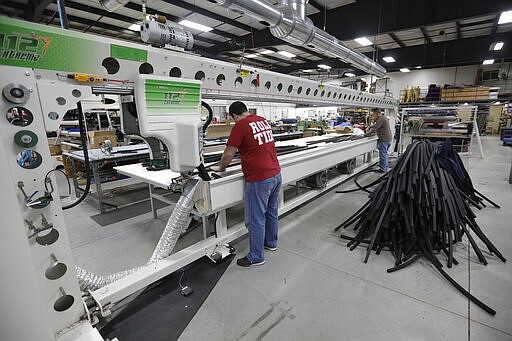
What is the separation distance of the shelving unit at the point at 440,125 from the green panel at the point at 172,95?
741 cm

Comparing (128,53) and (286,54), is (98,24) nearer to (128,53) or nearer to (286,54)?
(286,54)

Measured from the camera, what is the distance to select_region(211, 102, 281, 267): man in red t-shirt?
200 cm

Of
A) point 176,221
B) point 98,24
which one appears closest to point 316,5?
point 98,24

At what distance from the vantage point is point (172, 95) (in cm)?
145

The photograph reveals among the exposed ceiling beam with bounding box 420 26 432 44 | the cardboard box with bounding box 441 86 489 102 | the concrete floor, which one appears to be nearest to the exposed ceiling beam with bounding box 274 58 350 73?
the exposed ceiling beam with bounding box 420 26 432 44

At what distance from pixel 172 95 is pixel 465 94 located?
36.2 ft

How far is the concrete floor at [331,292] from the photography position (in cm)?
153

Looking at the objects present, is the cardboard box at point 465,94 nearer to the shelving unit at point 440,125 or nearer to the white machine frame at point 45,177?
the shelving unit at point 440,125

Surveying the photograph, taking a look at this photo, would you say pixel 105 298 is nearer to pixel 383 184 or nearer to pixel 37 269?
pixel 37 269

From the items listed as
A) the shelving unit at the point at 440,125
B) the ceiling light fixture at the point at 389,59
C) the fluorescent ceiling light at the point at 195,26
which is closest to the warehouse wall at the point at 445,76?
the ceiling light fixture at the point at 389,59

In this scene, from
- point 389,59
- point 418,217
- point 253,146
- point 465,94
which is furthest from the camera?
point 389,59

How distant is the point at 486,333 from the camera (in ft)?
4.85

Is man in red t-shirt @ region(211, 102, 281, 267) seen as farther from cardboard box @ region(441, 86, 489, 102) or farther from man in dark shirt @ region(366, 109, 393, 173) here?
cardboard box @ region(441, 86, 489, 102)

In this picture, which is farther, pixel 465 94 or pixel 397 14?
pixel 465 94
